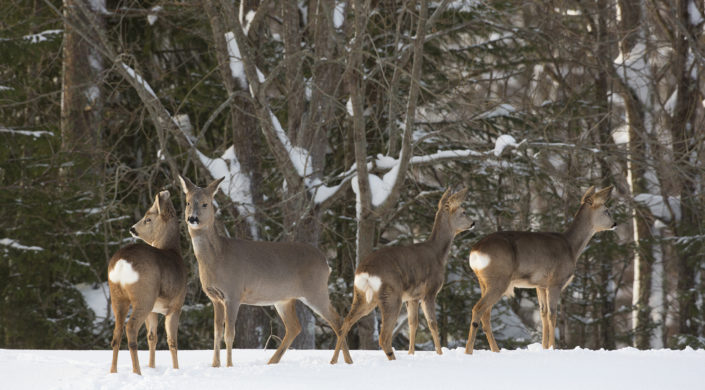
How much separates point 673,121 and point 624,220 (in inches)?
127

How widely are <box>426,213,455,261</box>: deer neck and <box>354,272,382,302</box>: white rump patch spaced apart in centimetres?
102

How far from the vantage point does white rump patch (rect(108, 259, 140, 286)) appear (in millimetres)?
7094

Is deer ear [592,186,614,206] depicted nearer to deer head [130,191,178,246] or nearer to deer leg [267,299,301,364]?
deer leg [267,299,301,364]

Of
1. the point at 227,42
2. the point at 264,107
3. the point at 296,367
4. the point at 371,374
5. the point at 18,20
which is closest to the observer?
the point at 371,374

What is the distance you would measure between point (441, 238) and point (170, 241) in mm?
2734

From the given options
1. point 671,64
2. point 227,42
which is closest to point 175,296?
point 227,42

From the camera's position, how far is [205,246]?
25.3 feet

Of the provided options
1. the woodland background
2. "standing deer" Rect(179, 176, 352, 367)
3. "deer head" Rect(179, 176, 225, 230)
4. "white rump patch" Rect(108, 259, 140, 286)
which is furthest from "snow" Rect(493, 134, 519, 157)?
"white rump patch" Rect(108, 259, 140, 286)

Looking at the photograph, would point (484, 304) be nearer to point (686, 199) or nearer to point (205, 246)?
point (205, 246)

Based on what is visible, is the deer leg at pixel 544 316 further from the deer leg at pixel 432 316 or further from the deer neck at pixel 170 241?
the deer neck at pixel 170 241

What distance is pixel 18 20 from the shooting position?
1578 centimetres

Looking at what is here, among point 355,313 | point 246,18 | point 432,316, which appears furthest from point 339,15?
point 355,313

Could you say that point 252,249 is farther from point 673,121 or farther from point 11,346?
point 673,121

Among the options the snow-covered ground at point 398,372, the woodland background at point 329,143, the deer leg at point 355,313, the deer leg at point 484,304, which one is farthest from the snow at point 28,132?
the deer leg at point 484,304
